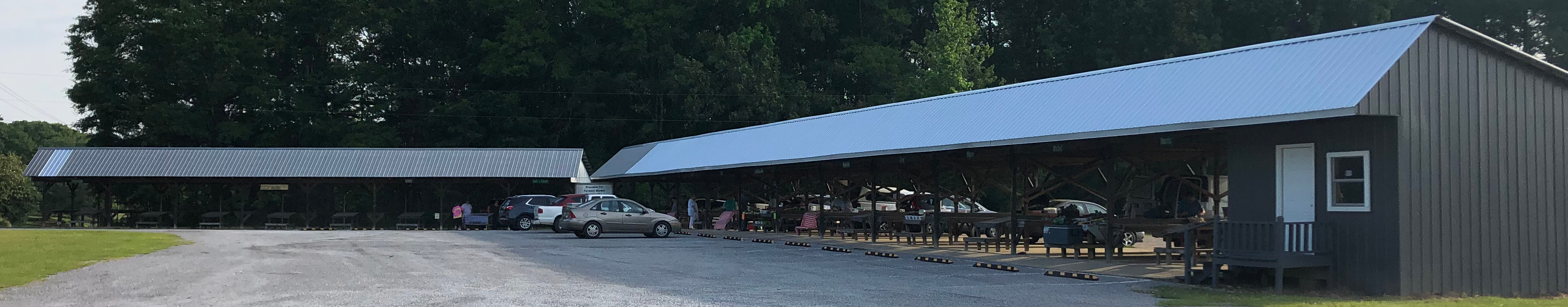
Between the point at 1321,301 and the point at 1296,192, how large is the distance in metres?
2.07

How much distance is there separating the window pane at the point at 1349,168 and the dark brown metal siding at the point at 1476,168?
0.49 metres

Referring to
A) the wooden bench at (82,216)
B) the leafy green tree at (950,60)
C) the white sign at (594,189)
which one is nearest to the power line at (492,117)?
the leafy green tree at (950,60)

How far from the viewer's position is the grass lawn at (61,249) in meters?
17.5

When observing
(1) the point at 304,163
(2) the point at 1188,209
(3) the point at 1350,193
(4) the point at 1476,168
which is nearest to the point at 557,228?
(1) the point at 304,163

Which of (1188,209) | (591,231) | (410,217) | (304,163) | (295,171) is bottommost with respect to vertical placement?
(591,231)

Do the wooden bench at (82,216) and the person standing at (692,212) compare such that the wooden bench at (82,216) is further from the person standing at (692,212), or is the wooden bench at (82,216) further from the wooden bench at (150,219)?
the person standing at (692,212)

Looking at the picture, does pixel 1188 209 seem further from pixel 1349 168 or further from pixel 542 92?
pixel 542 92

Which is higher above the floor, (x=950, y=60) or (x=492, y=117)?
(x=950, y=60)

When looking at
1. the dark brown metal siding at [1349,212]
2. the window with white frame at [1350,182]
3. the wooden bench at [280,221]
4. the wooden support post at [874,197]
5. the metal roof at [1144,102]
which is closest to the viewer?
the dark brown metal siding at [1349,212]

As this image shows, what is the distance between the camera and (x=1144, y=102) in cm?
1817

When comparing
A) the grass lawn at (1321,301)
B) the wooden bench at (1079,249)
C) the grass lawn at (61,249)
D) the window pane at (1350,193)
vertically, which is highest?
the window pane at (1350,193)

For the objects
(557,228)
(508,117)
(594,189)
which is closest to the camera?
(557,228)

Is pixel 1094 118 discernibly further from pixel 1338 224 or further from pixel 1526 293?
pixel 1526 293

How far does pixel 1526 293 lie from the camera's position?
14633mm
